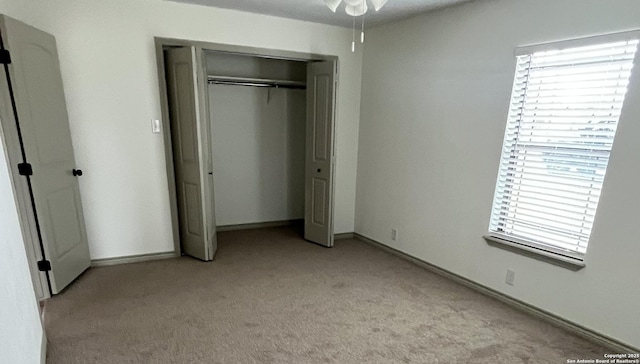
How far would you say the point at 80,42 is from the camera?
9.37 ft

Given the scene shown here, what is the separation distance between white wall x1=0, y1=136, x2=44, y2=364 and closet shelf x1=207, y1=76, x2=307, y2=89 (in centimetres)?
249

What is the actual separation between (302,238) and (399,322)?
78.7 inches

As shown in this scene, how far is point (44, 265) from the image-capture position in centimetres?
262

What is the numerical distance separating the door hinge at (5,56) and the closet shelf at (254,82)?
179 cm

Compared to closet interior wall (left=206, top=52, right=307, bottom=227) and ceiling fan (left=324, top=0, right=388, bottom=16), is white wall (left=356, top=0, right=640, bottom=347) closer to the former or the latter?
closet interior wall (left=206, top=52, right=307, bottom=227)

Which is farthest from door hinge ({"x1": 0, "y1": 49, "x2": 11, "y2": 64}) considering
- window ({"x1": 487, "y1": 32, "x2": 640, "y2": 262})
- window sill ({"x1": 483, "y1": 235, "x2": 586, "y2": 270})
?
window sill ({"x1": 483, "y1": 235, "x2": 586, "y2": 270})

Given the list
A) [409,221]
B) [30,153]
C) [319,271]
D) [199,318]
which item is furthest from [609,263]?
[30,153]

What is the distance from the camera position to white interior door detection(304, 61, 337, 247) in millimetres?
3598

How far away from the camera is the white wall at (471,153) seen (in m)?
2.10

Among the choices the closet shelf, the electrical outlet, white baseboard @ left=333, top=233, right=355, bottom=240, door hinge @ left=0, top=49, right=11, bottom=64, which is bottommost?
white baseboard @ left=333, top=233, right=355, bottom=240

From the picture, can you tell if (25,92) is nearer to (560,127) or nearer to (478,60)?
(478,60)

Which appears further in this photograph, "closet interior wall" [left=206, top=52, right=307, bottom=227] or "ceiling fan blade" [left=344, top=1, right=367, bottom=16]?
"closet interior wall" [left=206, top=52, right=307, bottom=227]

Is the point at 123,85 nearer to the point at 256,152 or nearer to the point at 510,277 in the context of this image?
the point at 256,152

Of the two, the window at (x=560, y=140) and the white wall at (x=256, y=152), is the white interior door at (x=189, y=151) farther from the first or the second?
the window at (x=560, y=140)
